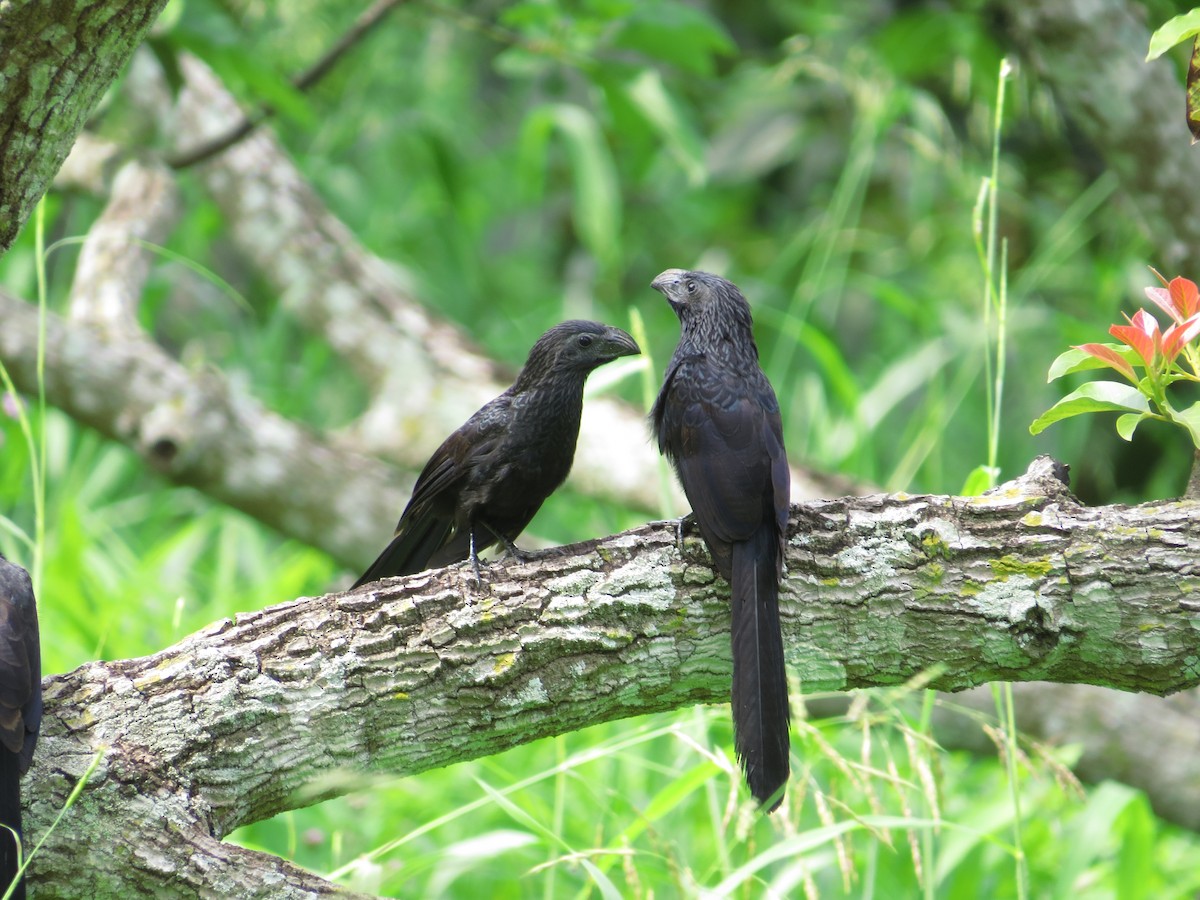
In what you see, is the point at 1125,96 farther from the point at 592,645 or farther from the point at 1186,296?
the point at 592,645

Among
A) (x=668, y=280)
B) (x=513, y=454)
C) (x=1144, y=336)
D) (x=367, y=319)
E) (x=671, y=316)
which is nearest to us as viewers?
(x=1144, y=336)

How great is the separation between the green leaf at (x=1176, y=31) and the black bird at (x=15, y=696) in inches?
76.3

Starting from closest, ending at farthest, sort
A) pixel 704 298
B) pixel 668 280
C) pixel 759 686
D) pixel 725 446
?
pixel 759 686 → pixel 725 446 → pixel 704 298 → pixel 668 280

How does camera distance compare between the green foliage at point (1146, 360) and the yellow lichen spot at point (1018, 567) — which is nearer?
the green foliage at point (1146, 360)

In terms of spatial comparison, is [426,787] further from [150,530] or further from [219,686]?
[150,530]

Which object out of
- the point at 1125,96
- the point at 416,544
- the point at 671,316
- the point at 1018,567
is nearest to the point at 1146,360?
the point at 1018,567

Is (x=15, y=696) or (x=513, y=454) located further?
(x=513, y=454)

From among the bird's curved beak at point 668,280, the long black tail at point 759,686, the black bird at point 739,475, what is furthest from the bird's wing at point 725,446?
the bird's curved beak at point 668,280

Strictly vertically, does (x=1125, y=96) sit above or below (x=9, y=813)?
above

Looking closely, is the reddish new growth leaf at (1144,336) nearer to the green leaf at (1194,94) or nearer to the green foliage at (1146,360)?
the green foliage at (1146,360)

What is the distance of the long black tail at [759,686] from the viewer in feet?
6.44

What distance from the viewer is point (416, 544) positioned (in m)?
2.75

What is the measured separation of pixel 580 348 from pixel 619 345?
0.29ft

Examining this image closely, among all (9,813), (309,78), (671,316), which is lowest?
(9,813)
